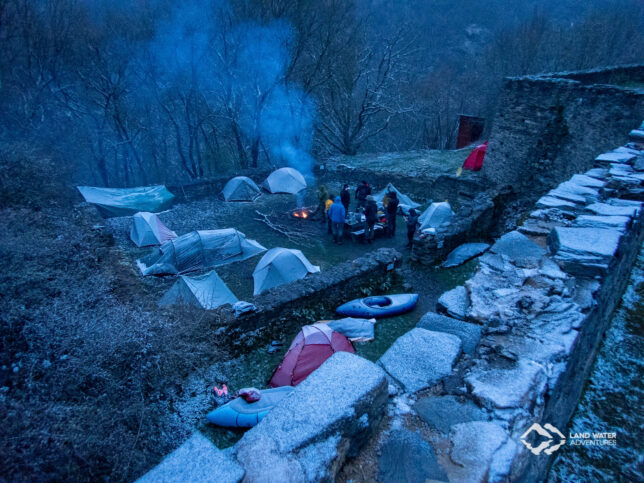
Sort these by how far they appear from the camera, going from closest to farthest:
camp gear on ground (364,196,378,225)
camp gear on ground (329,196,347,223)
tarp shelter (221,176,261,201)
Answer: camp gear on ground (364,196,378,225) → camp gear on ground (329,196,347,223) → tarp shelter (221,176,261,201)

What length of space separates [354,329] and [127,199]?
10.1 meters

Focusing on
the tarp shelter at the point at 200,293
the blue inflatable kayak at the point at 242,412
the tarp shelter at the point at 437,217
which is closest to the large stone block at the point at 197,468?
the blue inflatable kayak at the point at 242,412

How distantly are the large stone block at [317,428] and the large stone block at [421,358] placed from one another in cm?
38

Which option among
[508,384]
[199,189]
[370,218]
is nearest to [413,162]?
[370,218]

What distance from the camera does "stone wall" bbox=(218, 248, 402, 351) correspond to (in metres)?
6.23

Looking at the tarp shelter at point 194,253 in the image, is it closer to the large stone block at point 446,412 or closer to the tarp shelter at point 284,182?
the tarp shelter at point 284,182

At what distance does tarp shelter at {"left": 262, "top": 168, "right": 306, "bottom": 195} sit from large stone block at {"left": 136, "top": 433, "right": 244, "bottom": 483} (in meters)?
12.9

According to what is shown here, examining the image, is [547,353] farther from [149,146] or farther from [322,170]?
[149,146]

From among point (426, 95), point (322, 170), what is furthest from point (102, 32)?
point (426, 95)

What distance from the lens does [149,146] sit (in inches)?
833

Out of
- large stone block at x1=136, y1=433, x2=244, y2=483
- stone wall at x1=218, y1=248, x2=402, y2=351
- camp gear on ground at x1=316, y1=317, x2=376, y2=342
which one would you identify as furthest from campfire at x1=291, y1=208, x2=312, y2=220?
large stone block at x1=136, y1=433, x2=244, y2=483

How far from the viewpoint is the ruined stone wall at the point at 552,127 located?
8.62 m

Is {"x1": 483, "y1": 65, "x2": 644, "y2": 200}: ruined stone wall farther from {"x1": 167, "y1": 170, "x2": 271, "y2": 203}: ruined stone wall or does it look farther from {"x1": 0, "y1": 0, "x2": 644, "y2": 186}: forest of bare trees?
{"x1": 167, "y1": 170, "x2": 271, "y2": 203}: ruined stone wall

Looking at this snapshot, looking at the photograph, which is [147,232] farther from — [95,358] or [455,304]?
[455,304]
